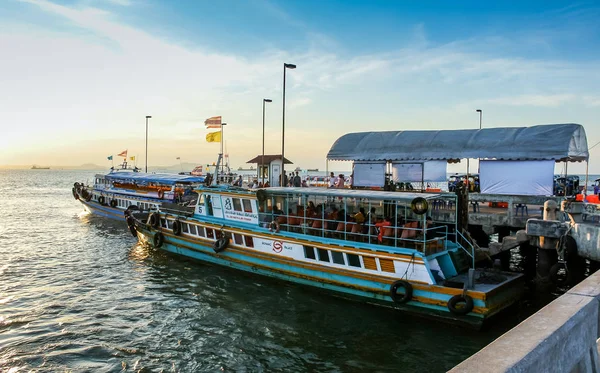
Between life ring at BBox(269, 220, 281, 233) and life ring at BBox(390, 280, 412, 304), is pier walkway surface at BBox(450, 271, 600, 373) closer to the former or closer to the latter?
life ring at BBox(390, 280, 412, 304)

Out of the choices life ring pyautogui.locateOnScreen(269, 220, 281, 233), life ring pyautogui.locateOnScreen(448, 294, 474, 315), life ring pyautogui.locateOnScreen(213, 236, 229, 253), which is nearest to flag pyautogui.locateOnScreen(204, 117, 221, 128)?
life ring pyautogui.locateOnScreen(213, 236, 229, 253)

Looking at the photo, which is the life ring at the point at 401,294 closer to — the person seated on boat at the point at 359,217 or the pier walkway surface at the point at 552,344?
the person seated on boat at the point at 359,217

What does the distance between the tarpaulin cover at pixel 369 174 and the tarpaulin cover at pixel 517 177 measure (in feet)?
20.7

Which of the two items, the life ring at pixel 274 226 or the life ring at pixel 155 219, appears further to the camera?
the life ring at pixel 155 219

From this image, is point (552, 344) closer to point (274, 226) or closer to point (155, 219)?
point (274, 226)

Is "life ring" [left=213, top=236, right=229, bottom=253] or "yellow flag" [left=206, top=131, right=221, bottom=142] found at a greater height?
"yellow flag" [left=206, top=131, right=221, bottom=142]

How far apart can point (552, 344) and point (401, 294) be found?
11.7 metres

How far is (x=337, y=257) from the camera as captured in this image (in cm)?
1631

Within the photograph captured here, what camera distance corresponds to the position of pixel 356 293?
15.8 meters

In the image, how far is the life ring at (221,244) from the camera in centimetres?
1995

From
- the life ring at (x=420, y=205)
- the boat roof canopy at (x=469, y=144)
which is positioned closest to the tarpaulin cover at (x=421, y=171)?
the boat roof canopy at (x=469, y=144)

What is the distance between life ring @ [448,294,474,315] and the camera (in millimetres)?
13230

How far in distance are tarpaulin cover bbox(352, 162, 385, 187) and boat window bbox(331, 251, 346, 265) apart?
41.5 ft

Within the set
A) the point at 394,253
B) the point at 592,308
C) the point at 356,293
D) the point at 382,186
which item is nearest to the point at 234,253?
the point at 356,293
